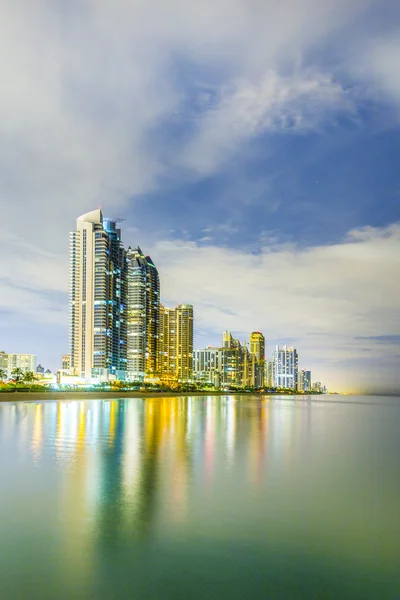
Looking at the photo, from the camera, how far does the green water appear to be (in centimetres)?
977

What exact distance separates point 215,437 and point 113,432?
24.9 feet

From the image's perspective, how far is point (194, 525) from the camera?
13.7 m

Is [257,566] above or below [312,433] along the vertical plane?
above

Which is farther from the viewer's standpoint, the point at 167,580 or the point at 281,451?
the point at 281,451

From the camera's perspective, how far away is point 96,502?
15594mm

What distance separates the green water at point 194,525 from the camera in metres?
9.77

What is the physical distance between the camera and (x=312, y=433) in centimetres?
4384

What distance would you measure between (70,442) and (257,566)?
22253 millimetres

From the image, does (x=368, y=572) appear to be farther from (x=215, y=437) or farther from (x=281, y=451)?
(x=215, y=437)

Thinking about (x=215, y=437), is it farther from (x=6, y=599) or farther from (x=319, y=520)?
(x=6, y=599)

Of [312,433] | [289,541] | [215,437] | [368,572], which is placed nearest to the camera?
[368,572]

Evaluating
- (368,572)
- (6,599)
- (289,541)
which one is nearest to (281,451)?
(289,541)

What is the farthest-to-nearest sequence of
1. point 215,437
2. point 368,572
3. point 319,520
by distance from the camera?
1. point 215,437
2. point 319,520
3. point 368,572

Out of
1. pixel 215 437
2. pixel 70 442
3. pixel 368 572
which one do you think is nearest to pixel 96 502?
pixel 368 572
